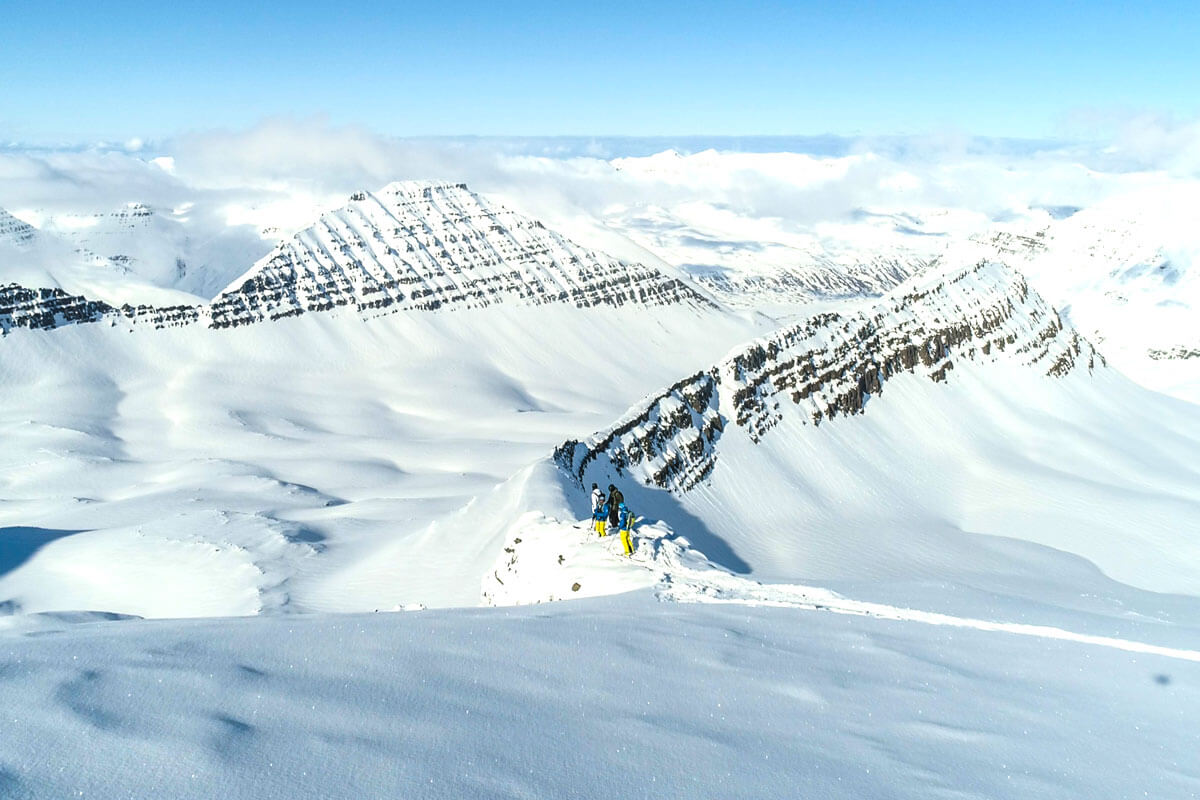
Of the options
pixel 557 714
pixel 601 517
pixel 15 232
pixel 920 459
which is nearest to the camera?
pixel 557 714

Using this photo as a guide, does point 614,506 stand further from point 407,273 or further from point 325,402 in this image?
point 407,273

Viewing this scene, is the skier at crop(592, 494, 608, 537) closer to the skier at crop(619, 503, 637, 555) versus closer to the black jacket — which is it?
the black jacket

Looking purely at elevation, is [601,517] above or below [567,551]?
above

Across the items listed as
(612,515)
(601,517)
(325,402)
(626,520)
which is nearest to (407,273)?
(325,402)

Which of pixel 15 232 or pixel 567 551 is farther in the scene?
pixel 15 232

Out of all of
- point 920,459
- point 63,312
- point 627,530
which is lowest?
point 920,459

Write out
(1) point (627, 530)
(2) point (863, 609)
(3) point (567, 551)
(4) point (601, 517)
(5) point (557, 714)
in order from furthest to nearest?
(4) point (601, 517) < (3) point (567, 551) < (1) point (627, 530) < (2) point (863, 609) < (5) point (557, 714)
